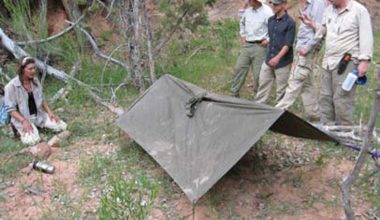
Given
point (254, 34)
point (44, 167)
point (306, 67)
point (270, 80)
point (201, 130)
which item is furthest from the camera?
point (254, 34)

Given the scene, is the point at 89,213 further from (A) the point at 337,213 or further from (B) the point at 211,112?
(A) the point at 337,213

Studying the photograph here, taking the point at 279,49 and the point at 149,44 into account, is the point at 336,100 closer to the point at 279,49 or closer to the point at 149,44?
the point at 279,49

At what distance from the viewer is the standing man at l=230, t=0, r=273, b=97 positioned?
220 inches

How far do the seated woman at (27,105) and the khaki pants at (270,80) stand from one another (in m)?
2.30

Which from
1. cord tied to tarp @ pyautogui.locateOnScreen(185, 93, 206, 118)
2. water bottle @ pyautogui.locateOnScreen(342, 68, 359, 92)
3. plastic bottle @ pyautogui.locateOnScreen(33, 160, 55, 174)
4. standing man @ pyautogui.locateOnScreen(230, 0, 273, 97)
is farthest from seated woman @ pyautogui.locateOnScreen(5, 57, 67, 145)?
water bottle @ pyautogui.locateOnScreen(342, 68, 359, 92)

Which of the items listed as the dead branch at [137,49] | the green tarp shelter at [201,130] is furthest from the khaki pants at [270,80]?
the dead branch at [137,49]

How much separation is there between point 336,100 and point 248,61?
1433 mm

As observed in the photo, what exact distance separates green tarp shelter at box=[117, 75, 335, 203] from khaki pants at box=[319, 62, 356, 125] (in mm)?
626

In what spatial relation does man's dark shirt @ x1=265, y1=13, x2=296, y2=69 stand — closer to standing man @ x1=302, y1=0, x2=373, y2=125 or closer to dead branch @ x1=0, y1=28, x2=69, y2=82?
standing man @ x1=302, y1=0, x2=373, y2=125

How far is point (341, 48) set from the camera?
4434 millimetres

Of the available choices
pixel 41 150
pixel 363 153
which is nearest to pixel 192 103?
pixel 41 150

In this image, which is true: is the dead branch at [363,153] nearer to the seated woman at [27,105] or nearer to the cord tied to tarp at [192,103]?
the cord tied to tarp at [192,103]

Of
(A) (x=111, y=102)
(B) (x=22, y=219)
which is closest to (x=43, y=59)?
(A) (x=111, y=102)

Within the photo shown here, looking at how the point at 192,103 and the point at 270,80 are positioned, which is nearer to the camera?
the point at 192,103
